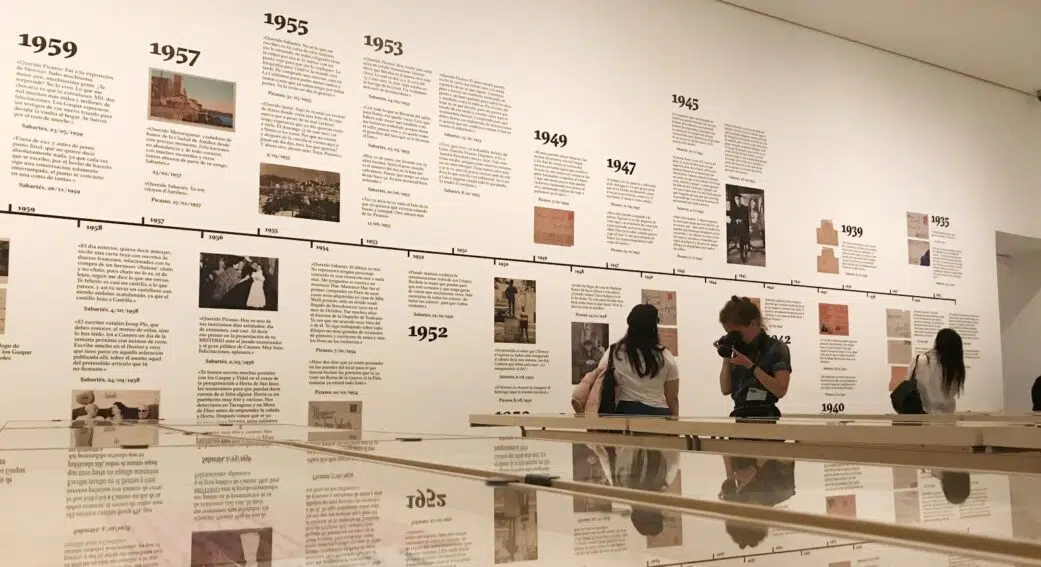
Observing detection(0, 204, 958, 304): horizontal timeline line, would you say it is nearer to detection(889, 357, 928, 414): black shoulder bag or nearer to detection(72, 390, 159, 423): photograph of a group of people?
detection(72, 390, 159, 423): photograph of a group of people

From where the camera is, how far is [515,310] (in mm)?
5625

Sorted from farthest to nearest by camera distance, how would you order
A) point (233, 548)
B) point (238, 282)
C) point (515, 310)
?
point (515, 310) → point (238, 282) → point (233, 548)

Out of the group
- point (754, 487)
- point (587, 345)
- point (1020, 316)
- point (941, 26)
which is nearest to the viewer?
point (754, 487)

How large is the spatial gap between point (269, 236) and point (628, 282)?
2527 mm

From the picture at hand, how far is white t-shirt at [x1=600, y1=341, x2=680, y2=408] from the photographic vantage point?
4500 mm

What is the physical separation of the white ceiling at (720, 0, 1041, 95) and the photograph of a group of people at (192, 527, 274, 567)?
23.0 feet

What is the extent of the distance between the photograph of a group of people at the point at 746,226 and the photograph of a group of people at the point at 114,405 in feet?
13.9

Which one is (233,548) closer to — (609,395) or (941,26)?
(609,395)

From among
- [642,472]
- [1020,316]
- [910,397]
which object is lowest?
[910,397]

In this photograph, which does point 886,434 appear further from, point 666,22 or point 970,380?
point 970,380

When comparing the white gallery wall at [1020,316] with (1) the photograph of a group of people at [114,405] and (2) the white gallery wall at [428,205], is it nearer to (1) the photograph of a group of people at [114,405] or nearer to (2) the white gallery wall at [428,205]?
(2) the white gallery wall at [428,205]

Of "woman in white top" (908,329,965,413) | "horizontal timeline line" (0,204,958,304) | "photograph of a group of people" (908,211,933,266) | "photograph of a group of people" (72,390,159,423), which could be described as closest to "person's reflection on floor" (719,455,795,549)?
"photograph of a group of people" (72,390,159,423)

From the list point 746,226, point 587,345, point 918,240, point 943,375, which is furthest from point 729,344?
point 918,240

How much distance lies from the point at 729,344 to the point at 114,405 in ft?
A: 10.3
